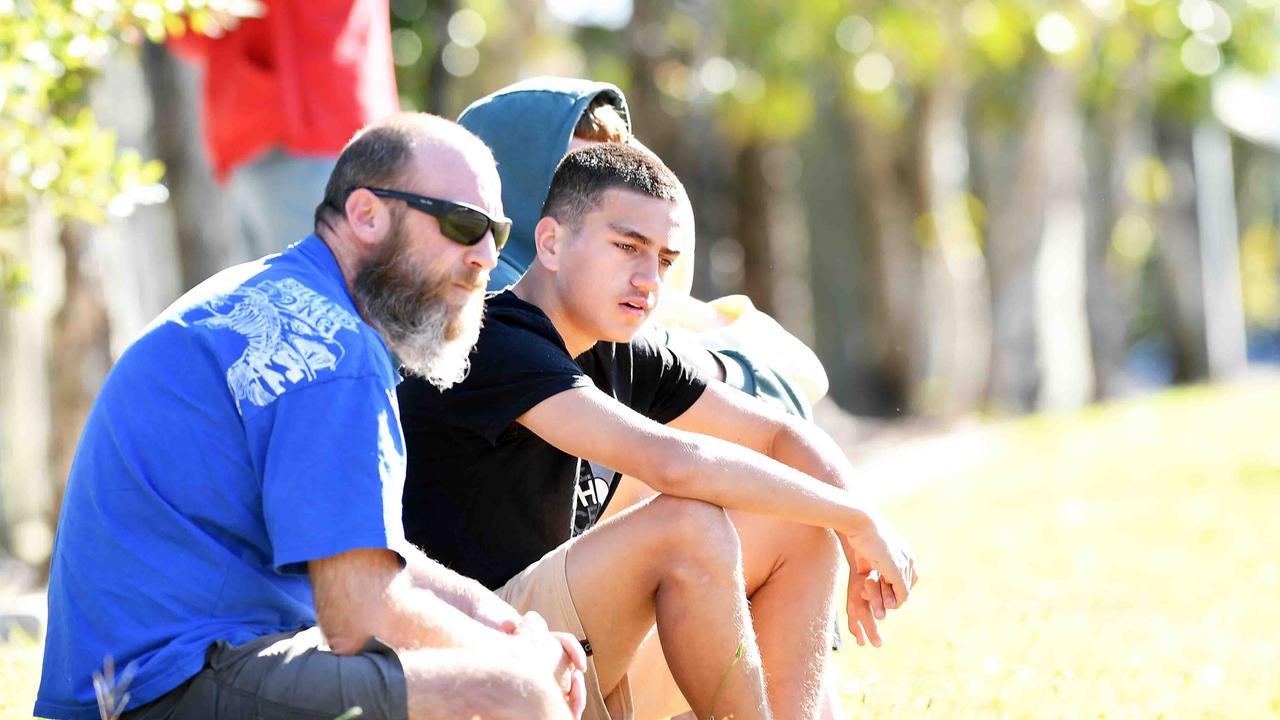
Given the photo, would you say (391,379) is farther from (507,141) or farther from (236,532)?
(507,141)

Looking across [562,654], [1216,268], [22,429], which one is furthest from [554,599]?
[1216,268]

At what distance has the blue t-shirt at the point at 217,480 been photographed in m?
2.70

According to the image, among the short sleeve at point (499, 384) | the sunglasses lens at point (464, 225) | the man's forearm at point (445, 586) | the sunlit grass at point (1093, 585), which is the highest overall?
the sunglasses lens at point (464, 225)

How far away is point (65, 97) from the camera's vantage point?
5184 millimetres

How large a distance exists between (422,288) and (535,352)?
0.44 m

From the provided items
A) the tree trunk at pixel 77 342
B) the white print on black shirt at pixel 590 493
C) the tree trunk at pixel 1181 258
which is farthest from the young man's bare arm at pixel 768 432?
the tree trunk at pixel 1181 258

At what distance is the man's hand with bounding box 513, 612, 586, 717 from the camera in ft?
9.75

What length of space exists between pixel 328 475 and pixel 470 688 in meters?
0.42

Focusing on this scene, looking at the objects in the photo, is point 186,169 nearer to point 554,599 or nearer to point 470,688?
point 554,599

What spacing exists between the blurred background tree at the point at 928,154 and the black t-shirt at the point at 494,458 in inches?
121

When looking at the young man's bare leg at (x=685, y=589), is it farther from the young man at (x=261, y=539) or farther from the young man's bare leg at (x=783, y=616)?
the young man at (x=261, y=539)

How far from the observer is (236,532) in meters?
2.81

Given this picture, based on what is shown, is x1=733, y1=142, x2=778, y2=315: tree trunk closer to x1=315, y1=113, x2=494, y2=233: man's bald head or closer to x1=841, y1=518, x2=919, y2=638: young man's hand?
x1=841, y1=518, x2=919, y2=638: young man's hand

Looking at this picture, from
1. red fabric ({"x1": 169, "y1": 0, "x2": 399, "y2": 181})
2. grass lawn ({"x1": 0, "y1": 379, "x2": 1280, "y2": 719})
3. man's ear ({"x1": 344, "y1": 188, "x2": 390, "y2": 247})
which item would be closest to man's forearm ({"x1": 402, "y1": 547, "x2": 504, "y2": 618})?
man's ear ({"x1": 344, "y1": 188, "x2": 390, "y2": 247})
